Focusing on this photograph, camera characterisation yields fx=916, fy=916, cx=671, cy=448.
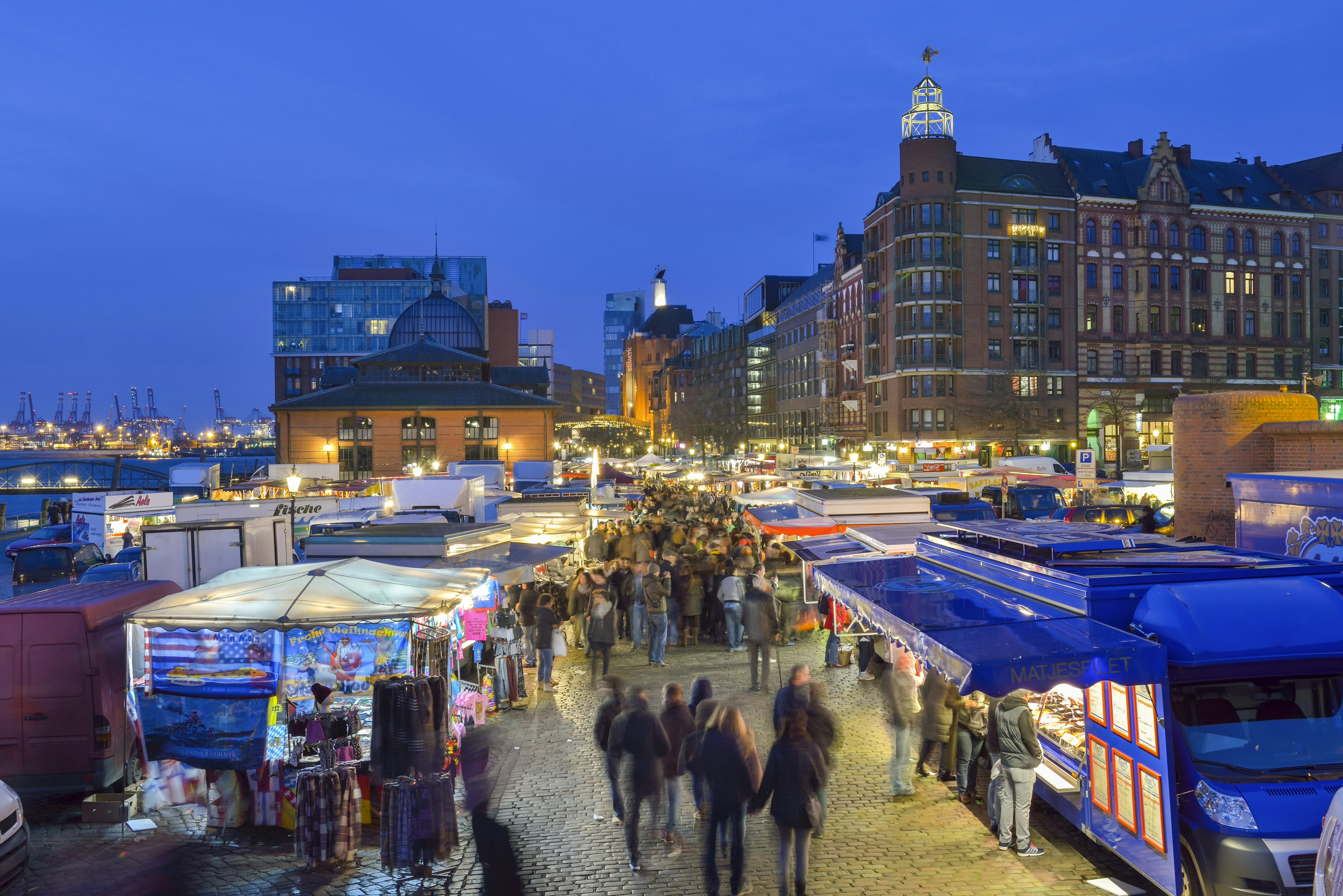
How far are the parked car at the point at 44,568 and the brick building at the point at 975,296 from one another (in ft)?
160

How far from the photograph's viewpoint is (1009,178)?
212ft

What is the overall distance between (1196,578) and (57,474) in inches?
6402

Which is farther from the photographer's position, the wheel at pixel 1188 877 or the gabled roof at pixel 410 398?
the gabled roof at pixel 410 398

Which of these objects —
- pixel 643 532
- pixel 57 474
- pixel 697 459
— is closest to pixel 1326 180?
pixel 697 459

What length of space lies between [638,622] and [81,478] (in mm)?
109553

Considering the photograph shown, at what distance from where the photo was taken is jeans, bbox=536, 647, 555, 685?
527 inches

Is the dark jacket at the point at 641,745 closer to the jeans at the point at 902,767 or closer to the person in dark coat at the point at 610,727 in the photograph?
the person in dark coat at the point at 610,727

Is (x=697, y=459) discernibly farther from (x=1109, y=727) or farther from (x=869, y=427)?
(x=1109, y=727)

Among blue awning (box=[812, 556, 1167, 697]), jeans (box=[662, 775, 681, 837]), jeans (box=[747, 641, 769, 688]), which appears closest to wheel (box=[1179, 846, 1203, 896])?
blue awning (box=[812, 556, 1167, 697])

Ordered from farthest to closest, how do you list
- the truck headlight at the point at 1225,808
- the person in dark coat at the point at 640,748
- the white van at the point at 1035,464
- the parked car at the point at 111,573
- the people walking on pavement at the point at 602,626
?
the white van at the point at 1035,464
the parked car at the point at 111,573
the people walking on pavement at the point at 602,626
the person in dark coat at the point at 640,748
the truck headlight at the point at 1225,808

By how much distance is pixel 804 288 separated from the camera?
9356 cm

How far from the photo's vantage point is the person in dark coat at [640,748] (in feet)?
25.1

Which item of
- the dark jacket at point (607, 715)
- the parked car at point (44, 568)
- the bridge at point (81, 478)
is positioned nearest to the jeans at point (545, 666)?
the dark jacket at point (607, 715)

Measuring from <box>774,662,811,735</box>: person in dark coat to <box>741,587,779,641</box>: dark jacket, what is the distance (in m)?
3.99
